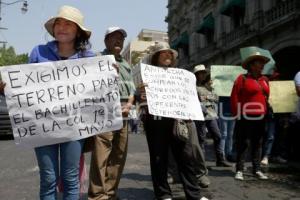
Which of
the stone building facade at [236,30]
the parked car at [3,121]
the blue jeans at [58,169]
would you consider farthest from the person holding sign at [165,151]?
the stone building facade at [236,30]

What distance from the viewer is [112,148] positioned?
15.2 feet

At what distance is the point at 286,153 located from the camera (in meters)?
8.69

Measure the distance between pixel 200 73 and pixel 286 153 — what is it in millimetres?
2946

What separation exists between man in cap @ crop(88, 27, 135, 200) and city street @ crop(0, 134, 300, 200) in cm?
51

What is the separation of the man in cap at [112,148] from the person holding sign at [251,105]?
2065 millimetres

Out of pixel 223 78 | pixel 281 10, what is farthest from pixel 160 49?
pixel 281 10

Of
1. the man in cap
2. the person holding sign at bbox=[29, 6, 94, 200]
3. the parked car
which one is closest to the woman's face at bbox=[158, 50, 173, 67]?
the man in cap

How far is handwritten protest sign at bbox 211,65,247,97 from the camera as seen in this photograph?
27.8 ft

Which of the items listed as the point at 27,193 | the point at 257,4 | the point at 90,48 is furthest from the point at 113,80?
the point at 257,4

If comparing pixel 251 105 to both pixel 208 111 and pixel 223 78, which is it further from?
pixel 223 78

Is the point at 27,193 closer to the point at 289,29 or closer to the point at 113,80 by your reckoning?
the point at 113,80

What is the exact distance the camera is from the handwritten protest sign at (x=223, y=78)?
8.48 m

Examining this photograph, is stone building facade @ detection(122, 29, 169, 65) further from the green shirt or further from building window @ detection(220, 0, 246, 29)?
the green shirt

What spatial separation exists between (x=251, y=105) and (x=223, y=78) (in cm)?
276
